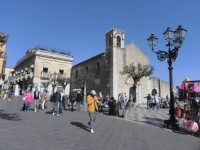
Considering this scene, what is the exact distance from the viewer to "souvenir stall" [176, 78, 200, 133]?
29.0 feet

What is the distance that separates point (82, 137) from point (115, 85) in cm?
2190

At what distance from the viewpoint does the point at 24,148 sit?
17.5ft

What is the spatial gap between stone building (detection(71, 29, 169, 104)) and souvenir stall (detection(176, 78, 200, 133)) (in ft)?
62.2

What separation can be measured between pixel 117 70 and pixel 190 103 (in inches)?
801

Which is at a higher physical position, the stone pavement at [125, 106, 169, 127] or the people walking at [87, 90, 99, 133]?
the people walking at [87, 90, 99, 133]

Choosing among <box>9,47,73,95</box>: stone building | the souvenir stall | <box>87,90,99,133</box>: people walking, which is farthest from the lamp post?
<box>9,47,73,95</box>: stone building

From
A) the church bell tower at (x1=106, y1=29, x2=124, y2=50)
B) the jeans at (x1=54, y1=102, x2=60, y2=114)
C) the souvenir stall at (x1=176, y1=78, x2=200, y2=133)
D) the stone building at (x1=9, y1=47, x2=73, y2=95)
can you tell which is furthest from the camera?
the stone building at (x1=9, y1=47, x2=73, y2=95)

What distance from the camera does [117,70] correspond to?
2938 cm

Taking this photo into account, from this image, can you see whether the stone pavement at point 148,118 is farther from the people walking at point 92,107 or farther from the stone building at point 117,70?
the stone building at point 117,70

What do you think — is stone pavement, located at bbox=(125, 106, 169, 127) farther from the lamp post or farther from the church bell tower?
the church bell tower

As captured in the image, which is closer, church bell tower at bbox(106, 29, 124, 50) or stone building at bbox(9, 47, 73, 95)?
church bell tower at bbox(106, 29, 124, 50)

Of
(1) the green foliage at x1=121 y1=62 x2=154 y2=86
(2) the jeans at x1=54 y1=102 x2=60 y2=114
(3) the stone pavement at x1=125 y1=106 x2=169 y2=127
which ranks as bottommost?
(3) the stone pavement at x1=125 y1=106 x2=169 y2=127

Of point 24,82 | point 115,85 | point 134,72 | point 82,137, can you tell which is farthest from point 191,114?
point 24,82

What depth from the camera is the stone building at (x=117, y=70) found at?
95.9 ft
